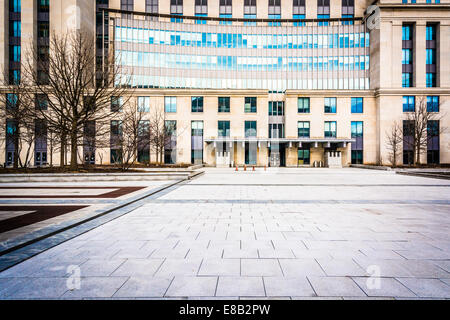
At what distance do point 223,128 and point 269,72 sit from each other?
15.3 metres

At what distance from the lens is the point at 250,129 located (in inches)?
1640

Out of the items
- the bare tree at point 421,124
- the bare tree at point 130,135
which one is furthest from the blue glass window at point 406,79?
the bare tree at point 130,135

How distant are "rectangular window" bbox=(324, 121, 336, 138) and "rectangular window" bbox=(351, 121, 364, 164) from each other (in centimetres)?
340

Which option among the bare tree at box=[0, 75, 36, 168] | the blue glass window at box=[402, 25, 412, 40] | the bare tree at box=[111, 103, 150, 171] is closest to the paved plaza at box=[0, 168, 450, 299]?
the bare tree at box=[111, 103, 150, 171]

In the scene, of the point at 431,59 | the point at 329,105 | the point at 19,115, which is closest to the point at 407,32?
the point at 431,59

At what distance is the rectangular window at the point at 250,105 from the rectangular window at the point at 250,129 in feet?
7.12

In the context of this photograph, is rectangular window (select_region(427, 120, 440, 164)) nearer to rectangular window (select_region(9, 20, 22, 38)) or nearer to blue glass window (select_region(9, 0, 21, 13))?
rectangular window (select_region(9, 20, 22, 38))

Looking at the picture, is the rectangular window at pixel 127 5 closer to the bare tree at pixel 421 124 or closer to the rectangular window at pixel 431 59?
the bare tree at pixel 421 124

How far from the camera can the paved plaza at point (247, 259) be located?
317cm

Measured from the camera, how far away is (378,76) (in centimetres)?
4191

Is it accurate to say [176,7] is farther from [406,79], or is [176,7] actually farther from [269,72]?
Result: [406,79]

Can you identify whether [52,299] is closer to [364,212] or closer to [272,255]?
[272,255]

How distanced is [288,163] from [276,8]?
33720mm

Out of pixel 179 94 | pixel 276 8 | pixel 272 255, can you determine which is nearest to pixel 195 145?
pixel 179 94
